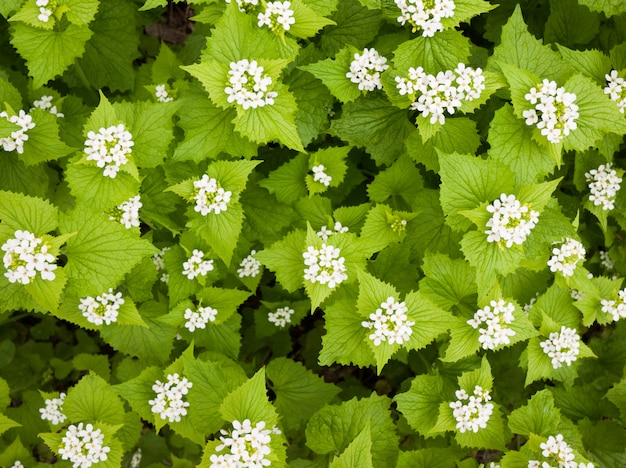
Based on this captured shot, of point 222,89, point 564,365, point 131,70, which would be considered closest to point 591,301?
point 564,365

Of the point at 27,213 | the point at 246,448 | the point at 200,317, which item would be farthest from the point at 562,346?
the point at 27,213

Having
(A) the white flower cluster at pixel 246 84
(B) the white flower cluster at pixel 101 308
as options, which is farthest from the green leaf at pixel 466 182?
(B) the white flower cluster at pixel 101 308

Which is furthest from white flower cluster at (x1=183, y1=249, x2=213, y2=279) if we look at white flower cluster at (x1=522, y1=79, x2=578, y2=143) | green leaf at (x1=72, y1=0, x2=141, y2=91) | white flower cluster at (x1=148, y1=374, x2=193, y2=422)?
white flower cluster at (x1=522, y1=79, x2=578, y2=143)

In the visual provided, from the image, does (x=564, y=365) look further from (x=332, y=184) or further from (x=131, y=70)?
(x=131, y=70)

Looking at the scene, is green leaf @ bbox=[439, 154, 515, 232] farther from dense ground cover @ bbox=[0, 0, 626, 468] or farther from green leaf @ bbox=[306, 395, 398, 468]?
green leaf @ bbox=[306, 395, 398, 468]

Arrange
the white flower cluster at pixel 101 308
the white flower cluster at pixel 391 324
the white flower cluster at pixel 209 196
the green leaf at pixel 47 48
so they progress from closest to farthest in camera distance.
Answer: the white flower cluster at pixel 391 324
the white flower cluster at pixel 209 196
the green leaf at pixel 47 48
the white flower cluster at pixel 101 308

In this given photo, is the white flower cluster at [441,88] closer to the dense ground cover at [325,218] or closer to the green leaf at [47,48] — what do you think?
the dense ground cover at [325,218]
